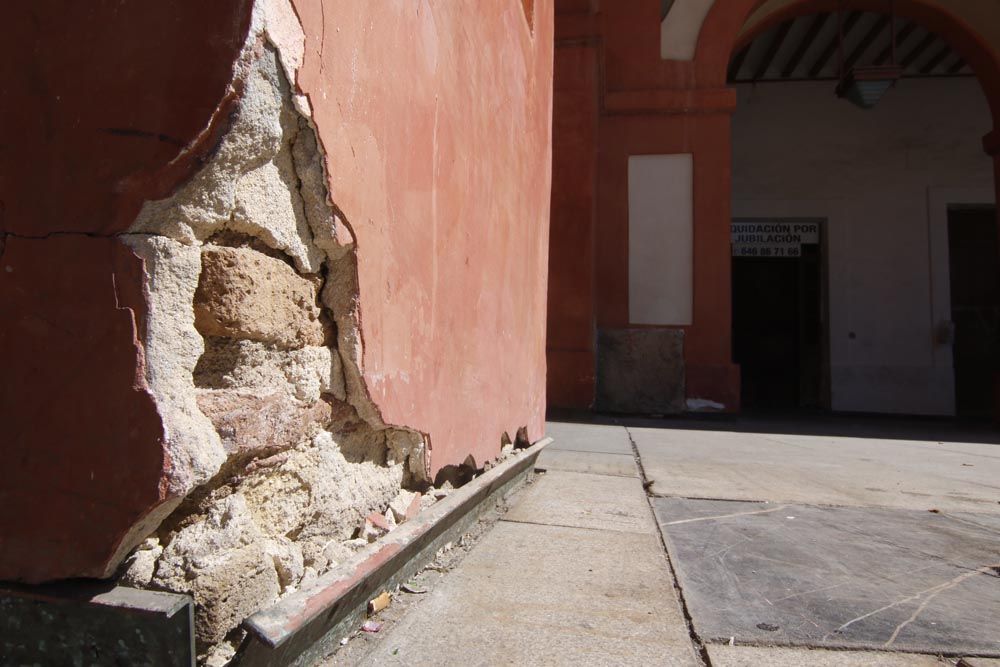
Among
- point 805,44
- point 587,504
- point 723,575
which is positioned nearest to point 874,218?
point 805,44

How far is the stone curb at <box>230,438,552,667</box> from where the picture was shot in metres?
1.14

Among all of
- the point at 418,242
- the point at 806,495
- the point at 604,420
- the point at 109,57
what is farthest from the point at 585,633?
the point at 604,420

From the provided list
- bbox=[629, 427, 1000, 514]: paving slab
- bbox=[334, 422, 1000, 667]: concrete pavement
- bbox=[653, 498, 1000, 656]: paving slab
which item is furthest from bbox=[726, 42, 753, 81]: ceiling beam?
bbox=[653, 498, 1000, 656]: paving slab

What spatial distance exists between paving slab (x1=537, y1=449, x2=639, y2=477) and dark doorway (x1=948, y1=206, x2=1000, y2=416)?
27.9 feet

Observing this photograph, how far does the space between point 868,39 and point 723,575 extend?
971 centimetres

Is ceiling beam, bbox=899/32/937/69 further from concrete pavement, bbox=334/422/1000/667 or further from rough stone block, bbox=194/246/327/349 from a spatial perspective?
rough stone block, bbox=194/246/327/349

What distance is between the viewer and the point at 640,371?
6.96m

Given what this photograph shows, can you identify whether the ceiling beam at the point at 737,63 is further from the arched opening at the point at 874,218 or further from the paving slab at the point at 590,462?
the paving slab at the point at 590,462

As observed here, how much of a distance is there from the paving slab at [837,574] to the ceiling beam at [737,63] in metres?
8.34

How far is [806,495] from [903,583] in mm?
1253

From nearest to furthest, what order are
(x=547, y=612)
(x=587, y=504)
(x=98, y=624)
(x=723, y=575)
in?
(x=98, y=624), (x=547, y=612), (x=723, y=575), (x=587, y=504)

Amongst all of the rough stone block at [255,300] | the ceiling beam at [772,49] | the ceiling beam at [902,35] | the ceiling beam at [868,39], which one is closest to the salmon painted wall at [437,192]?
the rough stone block at [255,300]

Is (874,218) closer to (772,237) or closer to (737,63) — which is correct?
(772,237)

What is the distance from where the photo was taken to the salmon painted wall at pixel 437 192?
1.50 m
